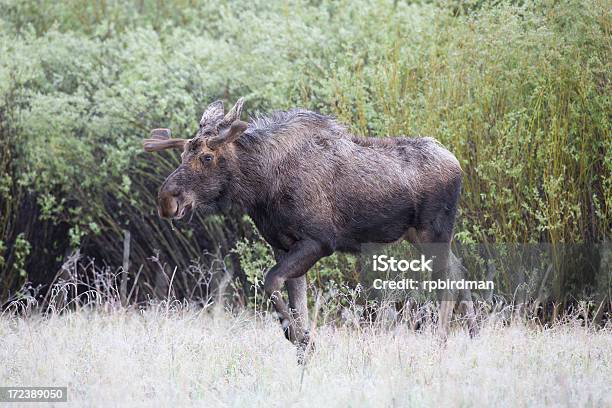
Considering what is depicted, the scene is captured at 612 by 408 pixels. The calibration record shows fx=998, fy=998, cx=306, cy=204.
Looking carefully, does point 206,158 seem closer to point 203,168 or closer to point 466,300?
point 203,168

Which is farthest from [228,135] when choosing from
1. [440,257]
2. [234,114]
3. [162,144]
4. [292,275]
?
[440,257]

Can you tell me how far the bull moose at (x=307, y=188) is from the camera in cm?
683

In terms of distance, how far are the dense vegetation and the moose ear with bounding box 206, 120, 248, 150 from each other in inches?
84.0

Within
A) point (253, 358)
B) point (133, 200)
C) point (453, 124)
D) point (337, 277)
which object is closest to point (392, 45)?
point (453, 124)

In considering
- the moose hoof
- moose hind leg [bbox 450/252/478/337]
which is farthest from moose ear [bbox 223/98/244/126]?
moose hind leg [bbox 450/252/478/337]

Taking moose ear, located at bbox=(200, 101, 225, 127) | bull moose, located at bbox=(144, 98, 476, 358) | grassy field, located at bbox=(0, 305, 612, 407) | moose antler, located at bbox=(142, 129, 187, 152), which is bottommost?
grassy field, located at bbox=(0, 305, 612, 407)

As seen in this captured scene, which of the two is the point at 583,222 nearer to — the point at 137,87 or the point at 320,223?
the point at 320,223

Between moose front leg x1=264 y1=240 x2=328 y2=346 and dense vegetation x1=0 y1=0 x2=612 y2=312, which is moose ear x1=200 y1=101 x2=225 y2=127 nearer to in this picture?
moose front leg x1=264 y1=240 x2=328 y2=346

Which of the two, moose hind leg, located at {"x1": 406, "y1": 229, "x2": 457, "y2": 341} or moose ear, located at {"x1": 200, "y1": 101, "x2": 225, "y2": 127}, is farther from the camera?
moose hind leg, located at {"x1": 406, "y1": 229, "x2": 457, "y2": 341}

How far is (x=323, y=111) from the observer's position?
966 cm

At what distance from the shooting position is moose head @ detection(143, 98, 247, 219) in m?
6.75

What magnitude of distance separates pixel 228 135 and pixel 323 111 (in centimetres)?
299

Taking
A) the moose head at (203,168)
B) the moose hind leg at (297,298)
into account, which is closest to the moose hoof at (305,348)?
the moose hind leg at (297,298)

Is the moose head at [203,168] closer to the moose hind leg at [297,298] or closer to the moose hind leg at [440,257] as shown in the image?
the moose hind leg at [297,298]
